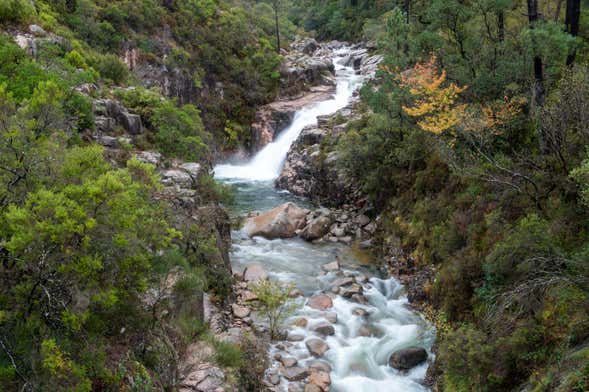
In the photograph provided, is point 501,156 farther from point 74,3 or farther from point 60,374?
point 74,3

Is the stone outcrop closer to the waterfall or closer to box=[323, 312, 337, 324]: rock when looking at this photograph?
box=[323, 312, 337, 324]: rock

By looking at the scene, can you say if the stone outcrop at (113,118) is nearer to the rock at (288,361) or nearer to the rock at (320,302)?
the rock at (320,302)

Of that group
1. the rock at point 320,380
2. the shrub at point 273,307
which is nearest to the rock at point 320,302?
the shrub at point 273,307

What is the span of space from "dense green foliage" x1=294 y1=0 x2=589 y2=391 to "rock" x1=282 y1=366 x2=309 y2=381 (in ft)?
10.7

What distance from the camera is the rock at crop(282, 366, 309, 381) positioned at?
33.8 feet

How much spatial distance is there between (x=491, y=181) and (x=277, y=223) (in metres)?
10.5

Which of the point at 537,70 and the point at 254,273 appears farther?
the point at 254,273

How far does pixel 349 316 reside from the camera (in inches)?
523

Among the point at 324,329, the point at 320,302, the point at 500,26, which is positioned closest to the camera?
the point at 324,329

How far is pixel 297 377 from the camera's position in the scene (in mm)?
10344

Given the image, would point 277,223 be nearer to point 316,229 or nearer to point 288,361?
point 316,229

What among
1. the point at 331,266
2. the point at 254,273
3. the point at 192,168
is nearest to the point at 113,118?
the point at 192,168

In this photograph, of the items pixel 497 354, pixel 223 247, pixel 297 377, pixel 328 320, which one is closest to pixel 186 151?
pixel 223 247

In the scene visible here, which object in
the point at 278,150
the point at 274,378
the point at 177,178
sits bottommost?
the point at 274,378
